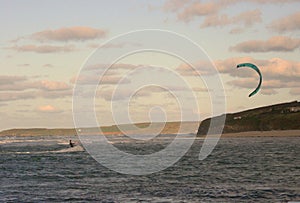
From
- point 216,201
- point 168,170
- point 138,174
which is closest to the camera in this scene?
point 216,201

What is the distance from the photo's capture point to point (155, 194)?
137 ft

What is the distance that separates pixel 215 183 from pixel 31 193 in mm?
15178

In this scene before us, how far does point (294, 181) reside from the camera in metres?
48.3

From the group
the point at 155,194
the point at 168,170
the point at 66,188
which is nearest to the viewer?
the point at 155,194

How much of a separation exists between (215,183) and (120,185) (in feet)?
26.1

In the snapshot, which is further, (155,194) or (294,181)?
(294,181)

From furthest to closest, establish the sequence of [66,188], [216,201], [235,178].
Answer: [235,178]
[66,188]
[216,201]

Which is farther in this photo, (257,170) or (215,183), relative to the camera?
(257,170)

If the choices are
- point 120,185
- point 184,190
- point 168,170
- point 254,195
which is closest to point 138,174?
point 168,170

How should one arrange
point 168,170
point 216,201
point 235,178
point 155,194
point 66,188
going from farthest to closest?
point 168,170
point 235,178
point 66,188
point 155,194
point 216,201

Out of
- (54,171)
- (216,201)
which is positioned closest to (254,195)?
(216,201)

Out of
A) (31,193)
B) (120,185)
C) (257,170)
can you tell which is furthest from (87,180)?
(257,170)

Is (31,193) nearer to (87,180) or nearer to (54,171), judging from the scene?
(87,180)

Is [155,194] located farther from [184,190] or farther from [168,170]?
[168,170]
